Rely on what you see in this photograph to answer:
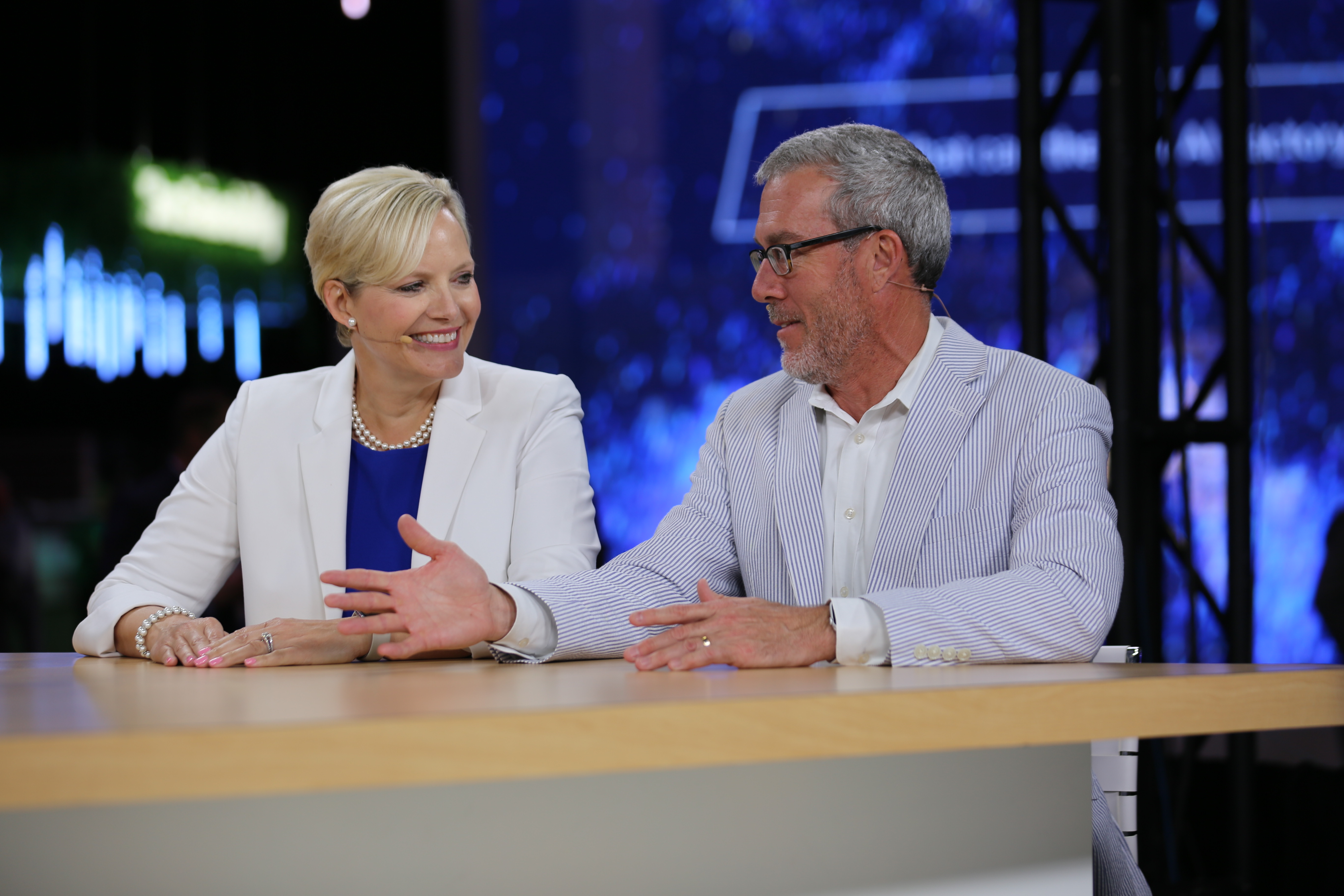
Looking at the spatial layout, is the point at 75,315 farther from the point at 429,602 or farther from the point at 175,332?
the point at 429,602

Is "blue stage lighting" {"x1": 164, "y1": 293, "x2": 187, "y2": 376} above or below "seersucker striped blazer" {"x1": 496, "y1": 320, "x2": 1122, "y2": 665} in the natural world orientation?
above

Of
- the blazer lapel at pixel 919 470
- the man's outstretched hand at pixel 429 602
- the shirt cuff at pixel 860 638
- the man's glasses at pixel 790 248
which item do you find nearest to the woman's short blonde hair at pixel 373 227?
the man's glasses at pixel 790 248

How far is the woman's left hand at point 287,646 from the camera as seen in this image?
1.54 meters

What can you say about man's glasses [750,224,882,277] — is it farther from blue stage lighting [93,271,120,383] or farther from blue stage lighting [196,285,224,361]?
blue stage lighting [93,271,120,383]

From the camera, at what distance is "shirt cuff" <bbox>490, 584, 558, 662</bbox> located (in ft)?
4.93

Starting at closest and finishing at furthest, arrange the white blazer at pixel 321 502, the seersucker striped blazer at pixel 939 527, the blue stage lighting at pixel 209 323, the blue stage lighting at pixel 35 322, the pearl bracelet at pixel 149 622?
the seersucker striped blazer at pixel 939 527, the pearl bracelet at pixel 149 622, the white blazer at pixel 321 502, the blue stage lighting at pixel 35 322, the blue stage lighting at pixel 209 323

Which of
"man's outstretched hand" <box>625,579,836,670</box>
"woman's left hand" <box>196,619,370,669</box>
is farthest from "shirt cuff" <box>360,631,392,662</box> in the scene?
"man's outstretched hand" <box>625,579,836,670</box>

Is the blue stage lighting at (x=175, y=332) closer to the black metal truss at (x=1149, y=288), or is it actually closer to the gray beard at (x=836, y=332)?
the black metal truss at (x=1149, y=288)

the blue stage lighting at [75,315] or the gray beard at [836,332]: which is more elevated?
the blue stage lighting at [75,315]

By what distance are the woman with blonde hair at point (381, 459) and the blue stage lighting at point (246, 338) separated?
15.8 ft

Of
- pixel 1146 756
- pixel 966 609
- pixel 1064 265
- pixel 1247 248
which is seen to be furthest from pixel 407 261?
pixel 1064 265

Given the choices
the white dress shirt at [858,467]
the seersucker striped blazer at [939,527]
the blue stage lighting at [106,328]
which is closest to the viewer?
the seersucker striped blazer at [939,527]

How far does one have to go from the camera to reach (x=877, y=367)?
1952 millimetres

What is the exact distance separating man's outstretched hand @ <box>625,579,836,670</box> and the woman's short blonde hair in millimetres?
970
